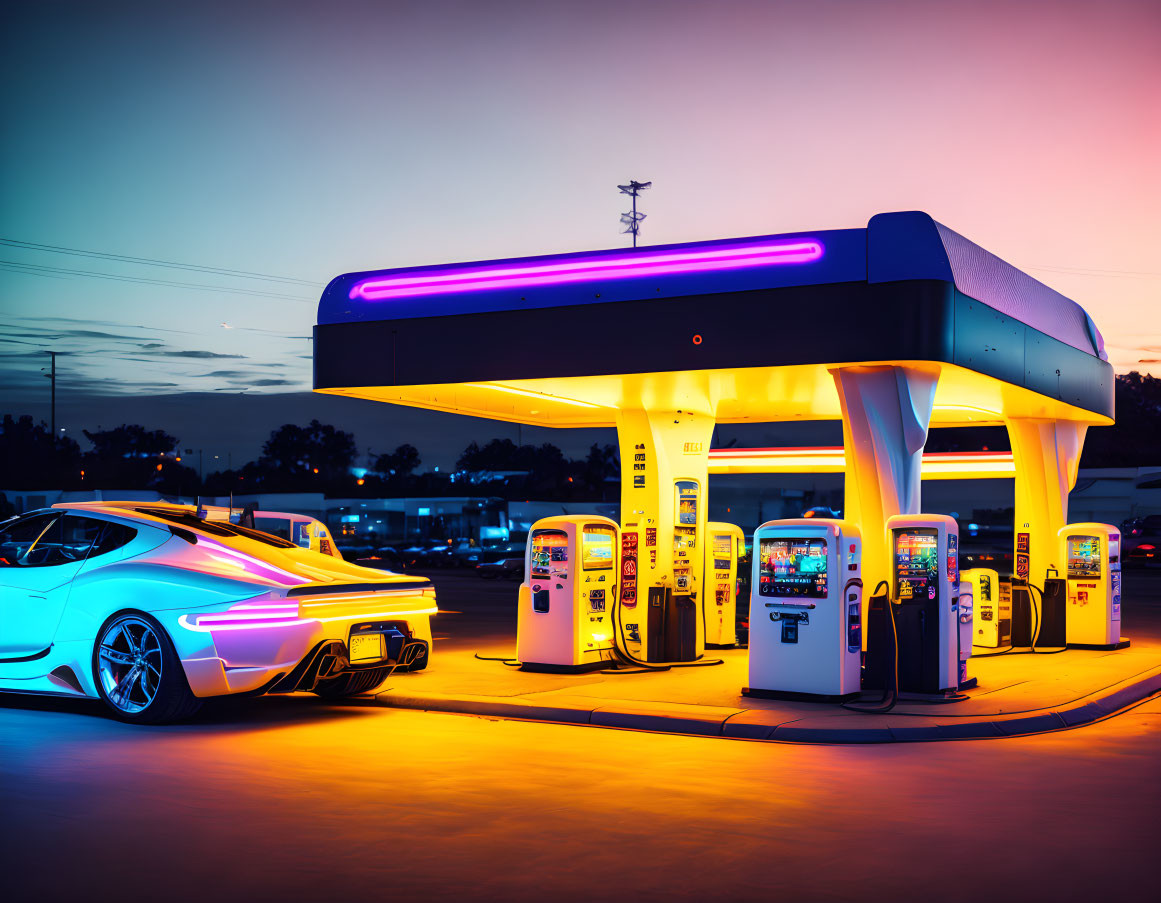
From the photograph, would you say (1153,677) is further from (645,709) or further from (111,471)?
(111,471)

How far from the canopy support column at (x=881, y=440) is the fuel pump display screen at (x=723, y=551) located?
4.54 metres

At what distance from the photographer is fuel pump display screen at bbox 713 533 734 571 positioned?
18.2 metres

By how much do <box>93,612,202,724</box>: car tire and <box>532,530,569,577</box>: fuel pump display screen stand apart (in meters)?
5.06

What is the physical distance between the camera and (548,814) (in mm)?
7316

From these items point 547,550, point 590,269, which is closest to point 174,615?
point 547,550

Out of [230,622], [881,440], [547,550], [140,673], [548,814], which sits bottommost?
[548,814]

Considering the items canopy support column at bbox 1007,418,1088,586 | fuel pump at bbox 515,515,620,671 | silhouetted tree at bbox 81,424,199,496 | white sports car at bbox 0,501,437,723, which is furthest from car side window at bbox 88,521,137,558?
silhouetted tree at bbox 81,424,199,496

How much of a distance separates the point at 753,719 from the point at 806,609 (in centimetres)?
168

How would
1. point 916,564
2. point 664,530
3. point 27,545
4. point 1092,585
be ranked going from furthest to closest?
1. point 1092,585
2. point 664,530
3. point 916,564
4. point 27,545

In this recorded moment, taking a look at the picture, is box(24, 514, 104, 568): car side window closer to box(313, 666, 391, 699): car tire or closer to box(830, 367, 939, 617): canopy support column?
box(313, 666, 391, 699): car tire

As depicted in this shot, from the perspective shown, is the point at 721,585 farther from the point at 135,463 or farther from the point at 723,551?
the point at 135,463

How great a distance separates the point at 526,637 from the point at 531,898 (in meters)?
9.09

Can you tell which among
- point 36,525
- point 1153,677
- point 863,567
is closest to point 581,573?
point 863,567

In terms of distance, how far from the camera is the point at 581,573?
14508 millimetres
